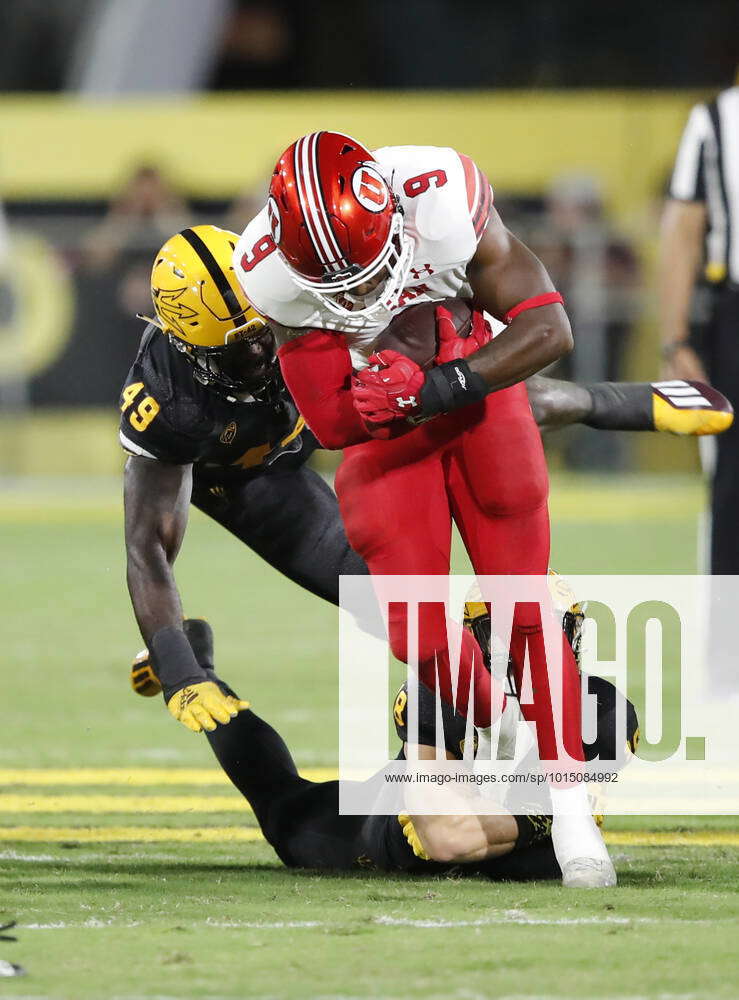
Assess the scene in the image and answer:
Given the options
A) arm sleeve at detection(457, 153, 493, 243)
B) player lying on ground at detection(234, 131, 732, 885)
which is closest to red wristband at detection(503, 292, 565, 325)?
player lying on ground at detection(234, 131, 732, 885)

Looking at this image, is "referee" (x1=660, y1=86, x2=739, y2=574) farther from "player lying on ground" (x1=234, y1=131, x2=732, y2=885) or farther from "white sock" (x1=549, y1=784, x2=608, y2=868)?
"white sock" (x1=549, y1=784, x2=608, y2=868)

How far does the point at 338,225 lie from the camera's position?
10.6 ft

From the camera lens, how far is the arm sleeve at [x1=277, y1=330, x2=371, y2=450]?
11.4 feet

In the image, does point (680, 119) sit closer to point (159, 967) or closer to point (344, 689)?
point (344, 689)

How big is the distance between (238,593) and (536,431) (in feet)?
15.4

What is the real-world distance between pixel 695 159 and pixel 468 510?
230 centimetres

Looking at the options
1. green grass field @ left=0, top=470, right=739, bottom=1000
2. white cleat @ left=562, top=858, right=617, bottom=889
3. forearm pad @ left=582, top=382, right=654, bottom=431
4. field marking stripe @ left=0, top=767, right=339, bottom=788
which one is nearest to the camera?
green grass field @ left=0, top=470, right=739, bottom=1000

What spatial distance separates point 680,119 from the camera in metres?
11.9

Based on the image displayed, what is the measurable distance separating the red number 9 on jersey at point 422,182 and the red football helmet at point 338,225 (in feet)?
0.28

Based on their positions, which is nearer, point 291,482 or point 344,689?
point 291,482

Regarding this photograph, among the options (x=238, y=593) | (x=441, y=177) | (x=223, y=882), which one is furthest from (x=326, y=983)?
(x=238, y=593)

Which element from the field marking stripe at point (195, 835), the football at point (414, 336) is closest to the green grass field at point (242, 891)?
the field marking stripe at point (195, 835)

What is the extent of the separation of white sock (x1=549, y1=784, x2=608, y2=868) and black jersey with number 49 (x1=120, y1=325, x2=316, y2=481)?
1.15m

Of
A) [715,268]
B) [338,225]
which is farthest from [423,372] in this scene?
[715,268]
